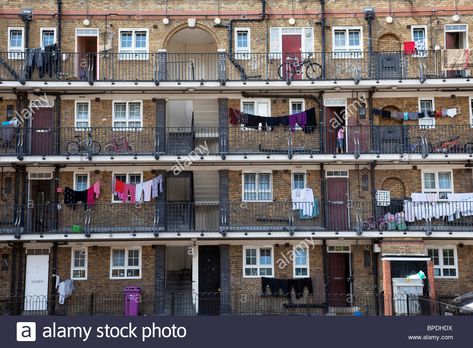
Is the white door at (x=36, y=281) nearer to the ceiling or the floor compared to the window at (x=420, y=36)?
nearer to the floor

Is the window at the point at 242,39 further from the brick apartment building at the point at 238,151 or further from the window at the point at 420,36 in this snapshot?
the window at the point at 420,36

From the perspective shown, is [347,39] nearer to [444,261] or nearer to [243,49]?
[243,49]

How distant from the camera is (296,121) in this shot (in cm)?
3195

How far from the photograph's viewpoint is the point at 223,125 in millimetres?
31922

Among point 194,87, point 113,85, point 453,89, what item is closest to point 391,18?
point 453,89

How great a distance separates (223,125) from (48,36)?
26.7 ft

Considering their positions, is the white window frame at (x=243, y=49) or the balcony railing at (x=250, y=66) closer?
the balcony railing at (x=250, y=66)

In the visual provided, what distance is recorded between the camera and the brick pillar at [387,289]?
29391 millimetres

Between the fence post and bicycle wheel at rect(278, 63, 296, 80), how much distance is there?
2.23 meters

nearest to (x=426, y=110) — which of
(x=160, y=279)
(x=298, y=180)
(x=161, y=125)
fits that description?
(x=298, y=180)

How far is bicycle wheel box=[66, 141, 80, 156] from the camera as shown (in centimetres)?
3117

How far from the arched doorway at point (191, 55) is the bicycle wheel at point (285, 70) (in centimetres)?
276

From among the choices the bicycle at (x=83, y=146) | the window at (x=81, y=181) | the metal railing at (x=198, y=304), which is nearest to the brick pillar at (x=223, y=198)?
the metal railing at (x=198, y=304)

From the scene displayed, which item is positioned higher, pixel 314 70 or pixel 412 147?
pixel 314 70
